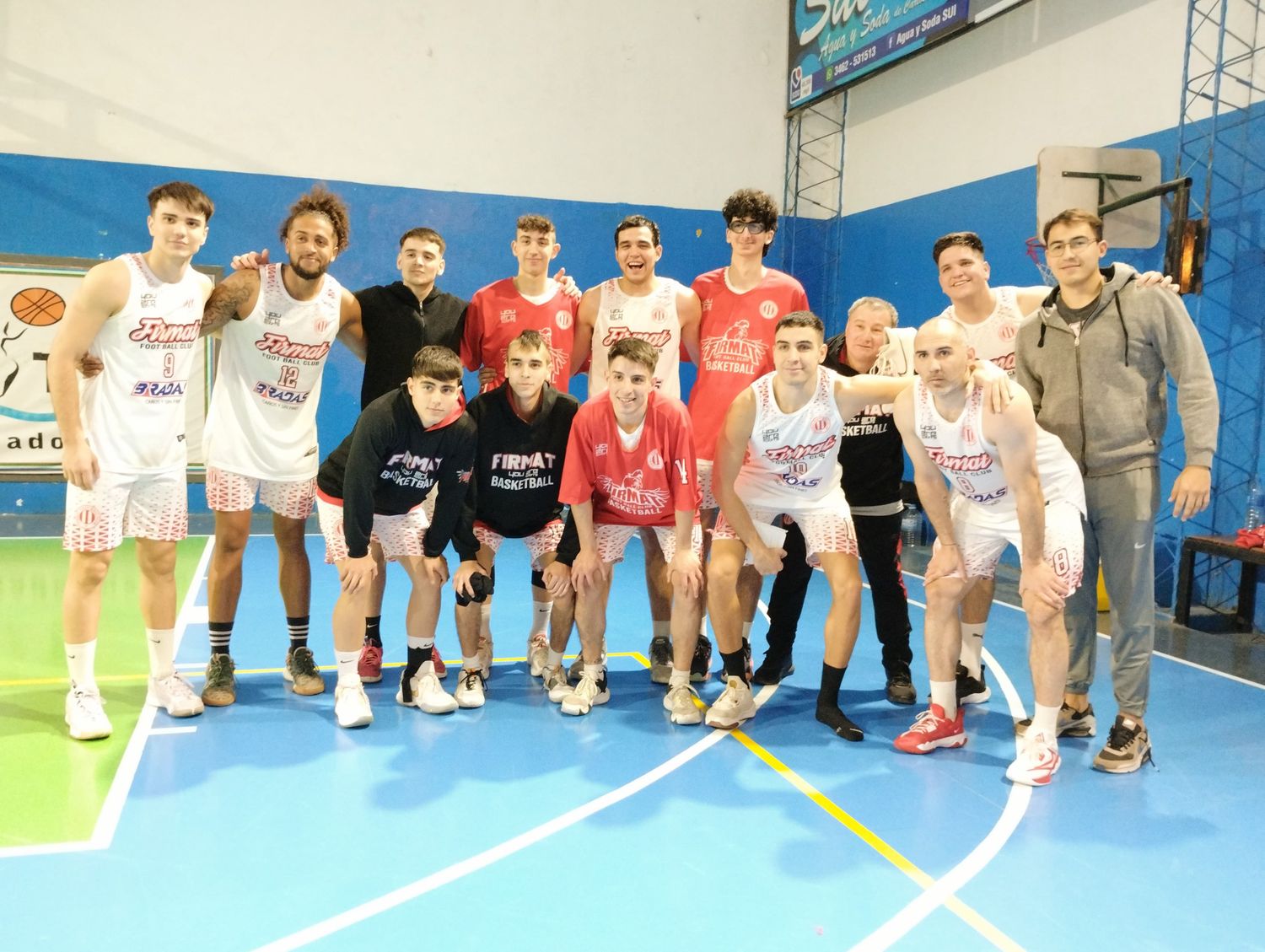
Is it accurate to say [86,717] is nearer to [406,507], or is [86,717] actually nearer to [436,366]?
[406,507]

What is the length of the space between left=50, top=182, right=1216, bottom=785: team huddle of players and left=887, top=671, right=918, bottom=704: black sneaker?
0.02 m

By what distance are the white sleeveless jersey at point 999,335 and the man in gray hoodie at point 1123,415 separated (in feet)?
1.45

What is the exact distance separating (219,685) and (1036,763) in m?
3.35

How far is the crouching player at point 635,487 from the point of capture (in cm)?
409

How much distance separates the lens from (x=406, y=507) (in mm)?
4219

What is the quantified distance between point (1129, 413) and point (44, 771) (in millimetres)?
4180

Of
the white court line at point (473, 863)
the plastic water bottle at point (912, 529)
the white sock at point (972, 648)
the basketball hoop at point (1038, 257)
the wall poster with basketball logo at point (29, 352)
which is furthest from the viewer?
the plastic water bottle at point (912, 529)

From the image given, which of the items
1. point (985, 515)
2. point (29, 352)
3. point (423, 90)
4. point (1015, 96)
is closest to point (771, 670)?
point (985, 515)

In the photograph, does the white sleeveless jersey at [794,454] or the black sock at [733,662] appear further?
the black sock at [733,662]

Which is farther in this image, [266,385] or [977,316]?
[977,316]

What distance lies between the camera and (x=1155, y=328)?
3734 mm

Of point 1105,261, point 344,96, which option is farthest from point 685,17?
point 1105,261

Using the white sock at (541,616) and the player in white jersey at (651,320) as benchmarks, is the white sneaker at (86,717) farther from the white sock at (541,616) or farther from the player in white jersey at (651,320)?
the player in white jersey at (651,320)

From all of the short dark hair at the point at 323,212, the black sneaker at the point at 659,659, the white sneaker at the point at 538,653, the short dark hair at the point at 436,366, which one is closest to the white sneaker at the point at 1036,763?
the black sneaker at the point at 659,659
